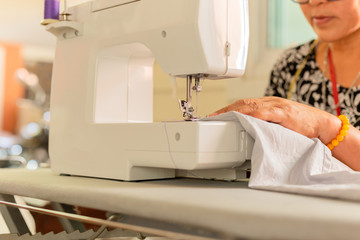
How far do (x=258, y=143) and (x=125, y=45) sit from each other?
41 cm

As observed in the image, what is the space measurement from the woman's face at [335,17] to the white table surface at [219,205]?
755 millimetres

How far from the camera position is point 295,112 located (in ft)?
3.17

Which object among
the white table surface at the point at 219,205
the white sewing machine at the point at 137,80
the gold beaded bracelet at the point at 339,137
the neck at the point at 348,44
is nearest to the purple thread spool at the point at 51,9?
the white sewing machine at the point at 137,80

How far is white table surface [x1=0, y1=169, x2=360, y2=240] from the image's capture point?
0.53 m

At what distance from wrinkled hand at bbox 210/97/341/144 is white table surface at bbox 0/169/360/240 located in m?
0.15

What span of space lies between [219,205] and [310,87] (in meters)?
1.16

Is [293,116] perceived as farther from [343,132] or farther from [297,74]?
[297,74]

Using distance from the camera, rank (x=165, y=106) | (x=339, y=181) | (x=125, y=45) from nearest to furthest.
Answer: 1. (x=339, y=181)
2. (x=125, y=45)
3. (x=165, y=106)

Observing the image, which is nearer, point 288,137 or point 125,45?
point 288,137

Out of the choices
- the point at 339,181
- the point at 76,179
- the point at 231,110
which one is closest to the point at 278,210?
the point at 339,181

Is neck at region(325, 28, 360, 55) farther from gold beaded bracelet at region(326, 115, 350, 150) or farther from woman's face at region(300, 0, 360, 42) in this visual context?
gold beaded bracelet at region(326, 115, 350, 150)

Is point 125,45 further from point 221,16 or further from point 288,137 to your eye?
point 288,137

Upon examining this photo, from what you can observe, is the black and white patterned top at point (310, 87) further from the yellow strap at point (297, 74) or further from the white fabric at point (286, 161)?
the white fabric at point (286, 161)

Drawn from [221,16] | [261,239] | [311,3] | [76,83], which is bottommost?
[261,239]
